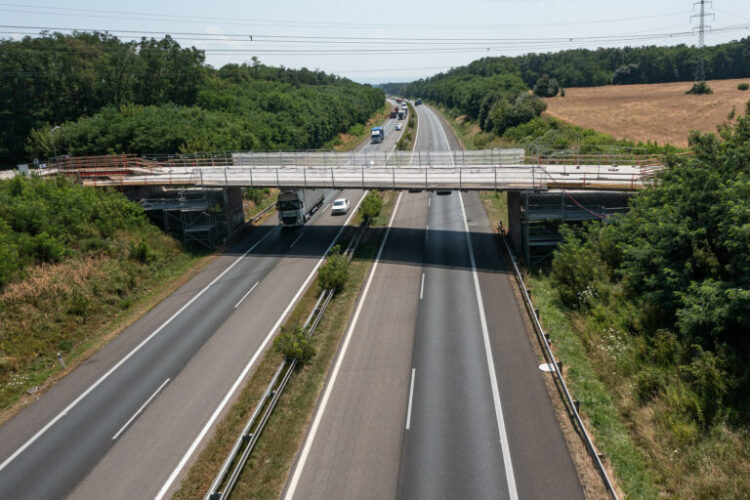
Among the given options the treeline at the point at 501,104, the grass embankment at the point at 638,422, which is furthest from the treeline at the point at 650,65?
the grass embankment at the point at 638,422

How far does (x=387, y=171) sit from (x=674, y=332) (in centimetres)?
2870

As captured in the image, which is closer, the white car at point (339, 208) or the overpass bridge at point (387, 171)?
the overpass bridge at point (387, 171)

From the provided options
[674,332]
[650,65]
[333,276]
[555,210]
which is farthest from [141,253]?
[650,65]

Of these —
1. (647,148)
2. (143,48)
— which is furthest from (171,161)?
(647,148)

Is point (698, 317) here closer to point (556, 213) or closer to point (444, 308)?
point (444, 308)

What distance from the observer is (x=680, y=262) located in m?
22.9

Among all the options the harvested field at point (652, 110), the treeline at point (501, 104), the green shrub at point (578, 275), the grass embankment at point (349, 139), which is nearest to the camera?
the green shrub at point (578, 275)

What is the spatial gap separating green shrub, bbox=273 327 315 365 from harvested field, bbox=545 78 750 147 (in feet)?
198

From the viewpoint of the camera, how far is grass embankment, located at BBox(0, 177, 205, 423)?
27047 millimetres

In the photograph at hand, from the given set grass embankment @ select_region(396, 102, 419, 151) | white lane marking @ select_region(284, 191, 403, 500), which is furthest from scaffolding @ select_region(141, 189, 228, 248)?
grass embankment @ select_region(396, 102, 419, 151)

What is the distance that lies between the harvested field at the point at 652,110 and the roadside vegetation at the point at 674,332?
154 feet

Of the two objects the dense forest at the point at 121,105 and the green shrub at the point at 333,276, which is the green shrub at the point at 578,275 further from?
the dense forest at the point at 121,105

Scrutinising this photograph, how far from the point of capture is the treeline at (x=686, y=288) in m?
18.4

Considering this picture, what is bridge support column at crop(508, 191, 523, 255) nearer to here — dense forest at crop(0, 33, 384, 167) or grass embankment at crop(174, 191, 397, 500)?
grass embankment at crop(174, 191, 397, 500)
